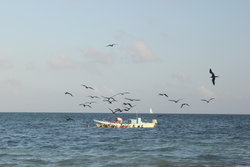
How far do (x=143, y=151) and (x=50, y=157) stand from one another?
9653mm

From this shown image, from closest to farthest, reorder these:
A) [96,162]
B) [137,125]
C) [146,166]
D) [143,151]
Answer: [146,166]
[96,162]
[143,151]
[137,125]

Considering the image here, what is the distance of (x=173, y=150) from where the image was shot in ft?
140

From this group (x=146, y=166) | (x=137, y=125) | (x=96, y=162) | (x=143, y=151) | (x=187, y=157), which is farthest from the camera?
(x=137, y=125)

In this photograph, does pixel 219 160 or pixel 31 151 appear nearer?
pixel 219 160

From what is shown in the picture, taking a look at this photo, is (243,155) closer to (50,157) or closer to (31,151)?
(50,157)

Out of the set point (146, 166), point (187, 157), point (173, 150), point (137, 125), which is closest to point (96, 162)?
point (146, 166)

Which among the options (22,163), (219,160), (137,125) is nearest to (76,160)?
(22,163)

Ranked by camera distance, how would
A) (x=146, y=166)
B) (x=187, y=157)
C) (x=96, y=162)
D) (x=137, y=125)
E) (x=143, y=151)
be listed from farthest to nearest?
(x=137, y=125), (x=143, y=151), (x=187, y=157), (x=96, y=162), (x=146, y=166)

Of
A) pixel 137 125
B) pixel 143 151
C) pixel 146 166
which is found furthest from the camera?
pixel 137 125

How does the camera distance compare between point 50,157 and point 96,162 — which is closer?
point 96,162

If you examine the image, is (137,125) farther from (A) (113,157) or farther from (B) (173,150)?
(A) (113,157)

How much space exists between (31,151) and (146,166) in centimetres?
1534

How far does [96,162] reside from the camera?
34.4 metres

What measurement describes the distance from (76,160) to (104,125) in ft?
A: 193
